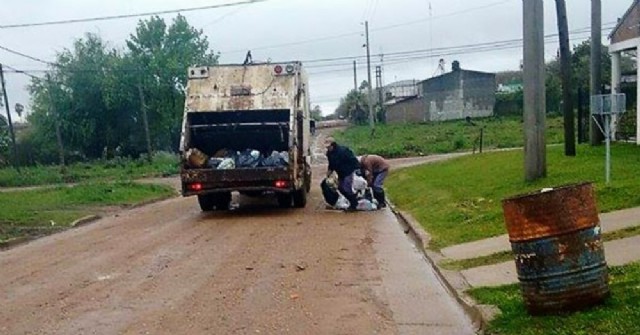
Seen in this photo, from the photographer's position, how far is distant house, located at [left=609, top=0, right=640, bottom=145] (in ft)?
78.3

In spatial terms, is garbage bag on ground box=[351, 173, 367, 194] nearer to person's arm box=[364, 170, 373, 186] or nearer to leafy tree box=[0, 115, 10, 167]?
person's arm box=[364, 170, 373, 186]

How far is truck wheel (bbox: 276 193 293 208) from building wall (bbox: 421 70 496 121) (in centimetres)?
5513

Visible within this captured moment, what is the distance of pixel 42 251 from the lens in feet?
46.5

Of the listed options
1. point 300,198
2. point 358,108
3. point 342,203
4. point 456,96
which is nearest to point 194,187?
point 300,198

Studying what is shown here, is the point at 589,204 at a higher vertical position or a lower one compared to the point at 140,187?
higher

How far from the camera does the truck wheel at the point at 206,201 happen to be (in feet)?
63.3

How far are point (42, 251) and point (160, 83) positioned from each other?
4888cm

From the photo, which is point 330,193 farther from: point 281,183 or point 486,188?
point 486,188

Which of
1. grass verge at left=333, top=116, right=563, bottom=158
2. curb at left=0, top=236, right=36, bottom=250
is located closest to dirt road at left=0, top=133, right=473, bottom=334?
curb at left=0, top=236, right=36, bottom=250

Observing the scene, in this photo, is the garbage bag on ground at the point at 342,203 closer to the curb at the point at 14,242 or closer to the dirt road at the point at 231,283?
the dirt road at the point at 231,283

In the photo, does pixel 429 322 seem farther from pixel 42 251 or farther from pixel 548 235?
pixel 42 251

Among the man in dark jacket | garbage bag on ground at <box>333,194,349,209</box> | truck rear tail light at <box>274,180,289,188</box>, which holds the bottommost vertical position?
garbage bag on ground at <box>333,194,349,209</box>

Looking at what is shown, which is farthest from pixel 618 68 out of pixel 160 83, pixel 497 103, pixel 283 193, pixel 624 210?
pixel 497 103

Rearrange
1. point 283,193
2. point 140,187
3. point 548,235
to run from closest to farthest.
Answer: point 548,235
point 283,193
point 140,187
